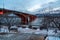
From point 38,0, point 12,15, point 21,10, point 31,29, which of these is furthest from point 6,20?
point 38,0

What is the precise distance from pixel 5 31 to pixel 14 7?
0.70 metres

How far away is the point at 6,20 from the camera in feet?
11.1

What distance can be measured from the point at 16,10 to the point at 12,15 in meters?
0.18

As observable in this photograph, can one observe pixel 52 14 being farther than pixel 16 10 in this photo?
No

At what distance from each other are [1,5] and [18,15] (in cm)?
59

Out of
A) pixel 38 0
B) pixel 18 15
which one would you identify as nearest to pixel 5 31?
pixel 18 15

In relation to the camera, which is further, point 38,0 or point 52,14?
point 38,0

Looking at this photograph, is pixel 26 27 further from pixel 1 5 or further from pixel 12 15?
pixel 1 5

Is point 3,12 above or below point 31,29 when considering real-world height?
above

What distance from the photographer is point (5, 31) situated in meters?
3.56

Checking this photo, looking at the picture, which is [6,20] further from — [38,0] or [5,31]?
[38,0]

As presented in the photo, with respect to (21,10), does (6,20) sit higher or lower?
lower

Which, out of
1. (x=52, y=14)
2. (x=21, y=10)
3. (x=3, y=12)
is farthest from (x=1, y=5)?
(x=52, y=14)

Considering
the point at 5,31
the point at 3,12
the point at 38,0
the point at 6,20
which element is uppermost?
the point at 38,0
